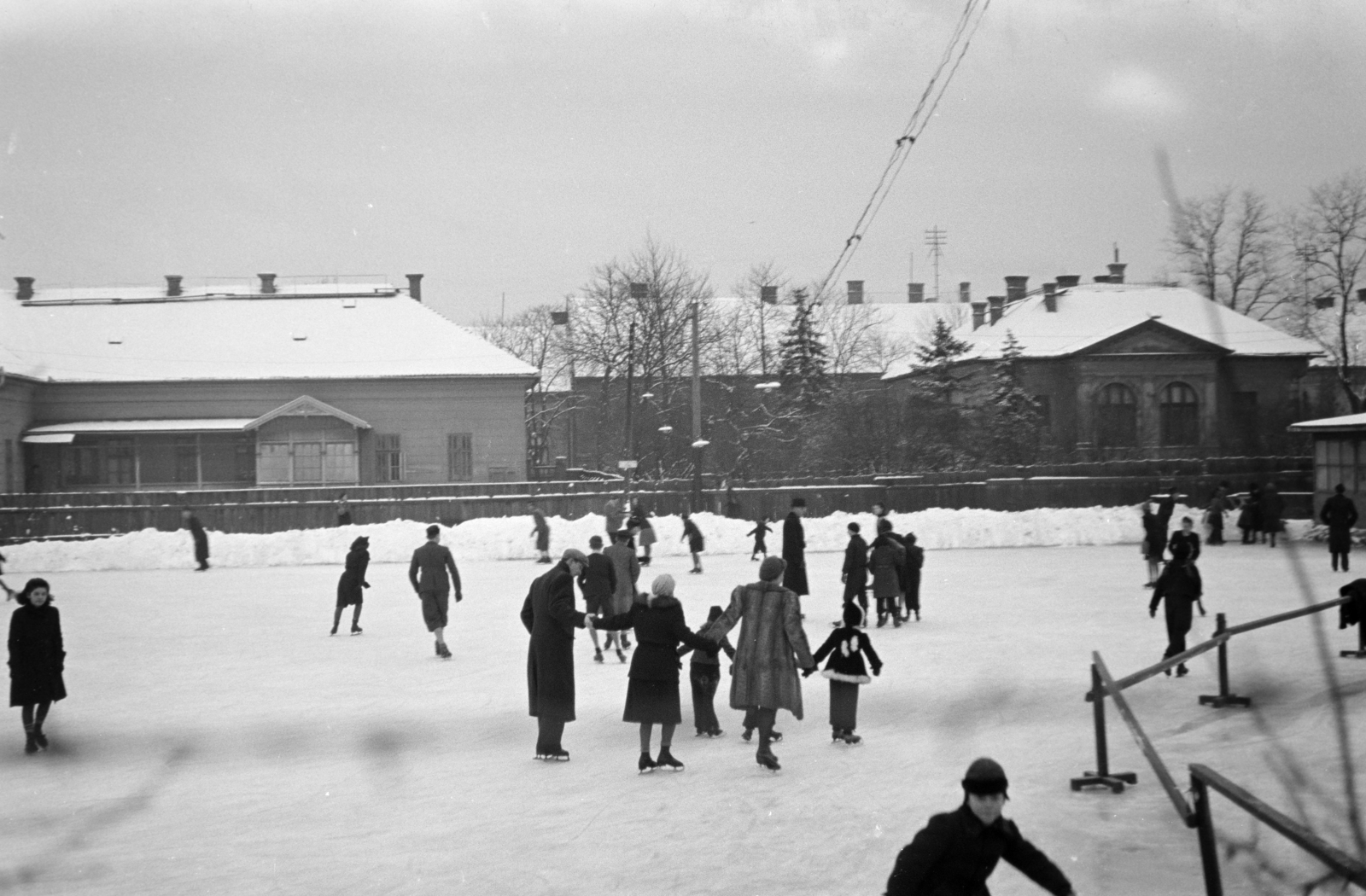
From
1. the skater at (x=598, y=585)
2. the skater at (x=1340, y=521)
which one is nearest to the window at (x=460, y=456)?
the skater at (x=1340, y=521)

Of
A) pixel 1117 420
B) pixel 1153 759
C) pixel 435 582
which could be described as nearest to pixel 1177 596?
pixel 1153 759

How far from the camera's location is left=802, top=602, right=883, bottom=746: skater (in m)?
11.0

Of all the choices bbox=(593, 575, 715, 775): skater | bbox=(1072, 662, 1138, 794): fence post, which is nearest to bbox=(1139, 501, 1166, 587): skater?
bbox=(1072, 662, 1138, 794): fence post

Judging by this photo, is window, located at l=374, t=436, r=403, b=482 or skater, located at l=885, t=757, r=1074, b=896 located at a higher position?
window, located at l=374, t=436, r=403, b=482

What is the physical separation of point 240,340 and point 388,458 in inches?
318

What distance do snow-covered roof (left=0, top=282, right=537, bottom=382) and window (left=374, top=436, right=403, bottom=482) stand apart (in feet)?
7.98

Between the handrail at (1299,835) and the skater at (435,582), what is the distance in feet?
40.0

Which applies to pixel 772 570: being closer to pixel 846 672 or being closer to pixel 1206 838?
pixel 846 672

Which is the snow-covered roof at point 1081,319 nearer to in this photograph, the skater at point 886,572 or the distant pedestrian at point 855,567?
the skater at point 886,572

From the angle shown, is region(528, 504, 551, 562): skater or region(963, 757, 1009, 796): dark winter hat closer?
region(963, 757, 1009, 796): dark winter hat

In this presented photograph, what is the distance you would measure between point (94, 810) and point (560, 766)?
3414mm

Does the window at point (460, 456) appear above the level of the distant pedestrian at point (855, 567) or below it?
above

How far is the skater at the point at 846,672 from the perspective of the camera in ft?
36.2

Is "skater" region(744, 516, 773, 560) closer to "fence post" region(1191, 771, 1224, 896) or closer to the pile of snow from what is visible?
the pile of snow
